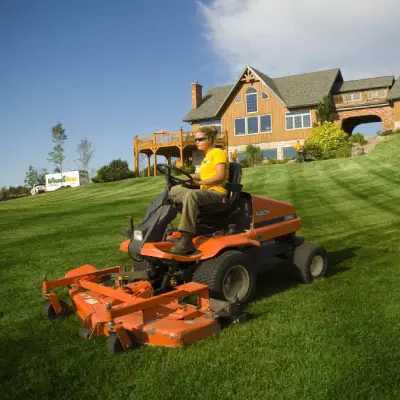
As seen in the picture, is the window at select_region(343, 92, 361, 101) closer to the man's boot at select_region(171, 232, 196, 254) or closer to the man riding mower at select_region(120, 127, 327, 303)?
the man riding mower at select_region(120, 127, 327, 303)

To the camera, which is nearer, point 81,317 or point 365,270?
point 81,317

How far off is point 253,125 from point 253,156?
13.5ft

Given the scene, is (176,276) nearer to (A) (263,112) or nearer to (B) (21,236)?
(B) (21,236)

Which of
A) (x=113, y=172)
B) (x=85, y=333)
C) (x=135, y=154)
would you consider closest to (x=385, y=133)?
(x=135, y=154)

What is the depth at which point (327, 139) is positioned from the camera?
31266mm

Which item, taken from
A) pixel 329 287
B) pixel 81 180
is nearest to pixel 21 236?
pixel 329 287

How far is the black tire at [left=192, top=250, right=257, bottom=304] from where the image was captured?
4.52 meters

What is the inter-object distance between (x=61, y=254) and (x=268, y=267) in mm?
4391

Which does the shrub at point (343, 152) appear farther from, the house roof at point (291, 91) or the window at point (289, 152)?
the house roof at point (291, 91)

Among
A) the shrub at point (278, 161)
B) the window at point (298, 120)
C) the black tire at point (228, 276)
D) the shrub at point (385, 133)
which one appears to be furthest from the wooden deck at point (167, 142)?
the black tire at point (228, 276)

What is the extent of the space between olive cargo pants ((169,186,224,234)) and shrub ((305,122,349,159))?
2730 centimetres

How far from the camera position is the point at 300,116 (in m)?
35.8

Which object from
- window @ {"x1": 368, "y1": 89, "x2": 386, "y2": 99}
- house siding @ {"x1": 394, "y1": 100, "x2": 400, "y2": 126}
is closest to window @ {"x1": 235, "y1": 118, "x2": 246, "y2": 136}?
window @ {"x1": 368, "y1": 89, "x2": 386, "y2": 99}

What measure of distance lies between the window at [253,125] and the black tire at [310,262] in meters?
31.6
